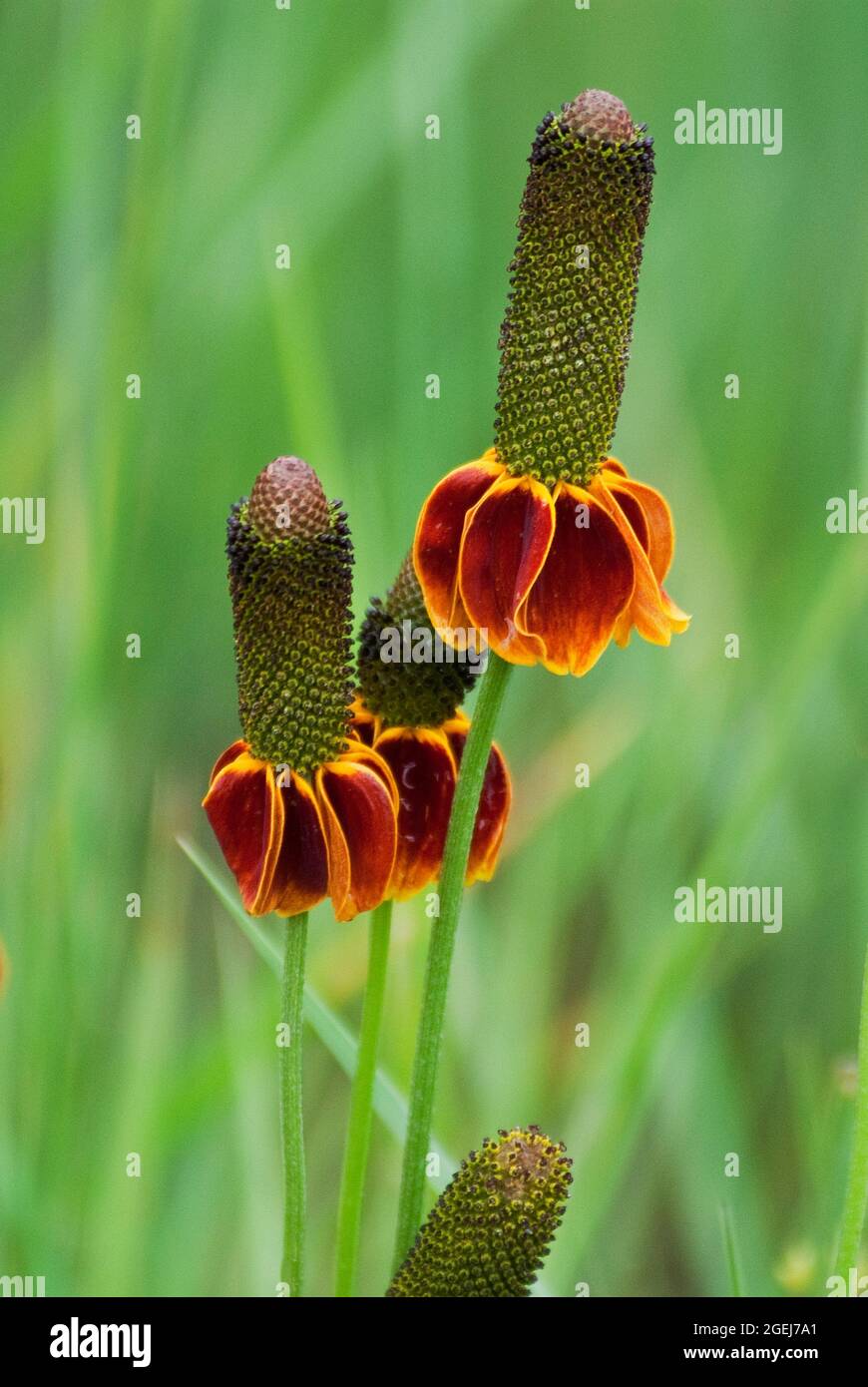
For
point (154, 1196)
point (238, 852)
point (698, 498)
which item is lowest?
point (154, 1196)

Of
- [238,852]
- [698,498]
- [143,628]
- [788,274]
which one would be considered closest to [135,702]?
[143,628]

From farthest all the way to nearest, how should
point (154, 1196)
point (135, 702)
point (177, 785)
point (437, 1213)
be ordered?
point (177, 785)
point (135, 702)
point (154, 1196)
point (437, 1213)

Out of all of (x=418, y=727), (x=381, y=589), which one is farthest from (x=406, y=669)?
(x=381, y=589)

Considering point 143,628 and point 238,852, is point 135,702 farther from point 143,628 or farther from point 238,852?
point 238,852

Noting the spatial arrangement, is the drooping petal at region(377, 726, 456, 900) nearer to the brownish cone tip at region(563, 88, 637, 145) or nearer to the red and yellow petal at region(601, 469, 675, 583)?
the red and yellow petal at region(601, 469, 675, 583)

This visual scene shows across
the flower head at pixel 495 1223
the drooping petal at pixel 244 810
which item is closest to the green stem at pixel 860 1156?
the flower head at pixel 495 1223

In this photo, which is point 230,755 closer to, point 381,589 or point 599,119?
point 599,119

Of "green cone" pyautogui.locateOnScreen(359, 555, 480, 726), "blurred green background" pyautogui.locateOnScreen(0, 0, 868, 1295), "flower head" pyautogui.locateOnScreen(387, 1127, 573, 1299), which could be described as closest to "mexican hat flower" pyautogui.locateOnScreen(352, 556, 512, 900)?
"green cone" pyautogui.locateOnScreen(359, 555, 480, 726)
